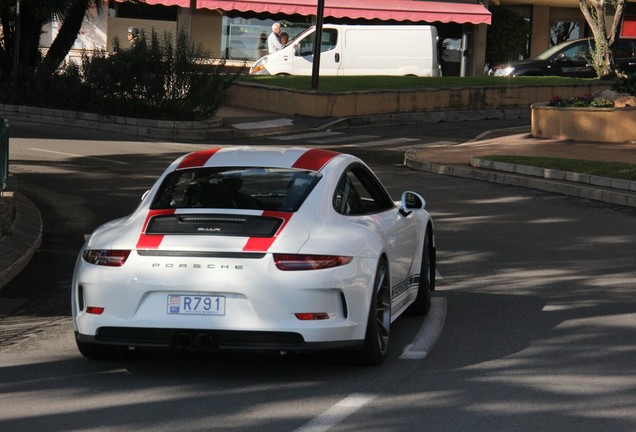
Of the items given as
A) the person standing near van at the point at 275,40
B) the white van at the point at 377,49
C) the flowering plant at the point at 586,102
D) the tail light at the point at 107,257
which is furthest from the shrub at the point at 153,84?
the tail light at the point at 107,257

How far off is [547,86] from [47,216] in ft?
71.9

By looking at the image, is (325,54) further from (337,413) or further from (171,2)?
(337,413)

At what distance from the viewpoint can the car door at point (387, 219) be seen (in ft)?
28.5

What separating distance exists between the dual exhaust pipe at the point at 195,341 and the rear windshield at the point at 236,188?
3.09 ft

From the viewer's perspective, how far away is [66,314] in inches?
400

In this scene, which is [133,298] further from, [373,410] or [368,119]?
[368,119]

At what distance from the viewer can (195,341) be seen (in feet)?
25.0

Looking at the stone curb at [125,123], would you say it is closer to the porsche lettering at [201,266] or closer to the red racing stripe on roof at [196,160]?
the red racing stripe on roof at [196,160]

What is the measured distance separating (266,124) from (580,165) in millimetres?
9457

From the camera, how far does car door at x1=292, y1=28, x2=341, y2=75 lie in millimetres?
38125

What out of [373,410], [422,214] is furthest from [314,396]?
[422,214]

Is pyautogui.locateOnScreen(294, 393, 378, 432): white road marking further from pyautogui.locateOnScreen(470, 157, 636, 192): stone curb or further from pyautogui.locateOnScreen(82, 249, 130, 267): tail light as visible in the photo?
pyautogui.locateOnScreen(470, 157, 636, 192): stone curb

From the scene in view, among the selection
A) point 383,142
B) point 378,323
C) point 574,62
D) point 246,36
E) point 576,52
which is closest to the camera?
point 378,323

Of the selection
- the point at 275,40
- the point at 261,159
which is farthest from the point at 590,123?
the point at 261,159
